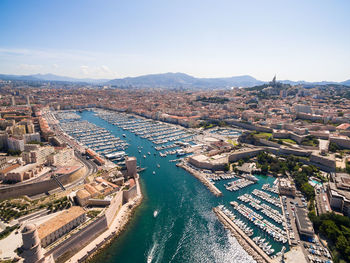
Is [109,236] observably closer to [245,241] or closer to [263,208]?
[245,241]

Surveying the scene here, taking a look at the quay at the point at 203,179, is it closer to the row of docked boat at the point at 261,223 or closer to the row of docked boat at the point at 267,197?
the row of docked boat at the point at 261,223

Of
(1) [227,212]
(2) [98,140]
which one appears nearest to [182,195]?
(1) [227,212]

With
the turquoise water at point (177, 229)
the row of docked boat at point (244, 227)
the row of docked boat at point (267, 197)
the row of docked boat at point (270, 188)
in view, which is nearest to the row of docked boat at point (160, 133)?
the turquoise water at point (177, 229)

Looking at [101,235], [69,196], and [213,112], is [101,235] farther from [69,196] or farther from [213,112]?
[213,112]

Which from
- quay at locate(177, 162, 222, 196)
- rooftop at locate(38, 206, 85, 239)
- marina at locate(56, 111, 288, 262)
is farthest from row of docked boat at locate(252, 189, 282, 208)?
rooftop at locate(38, 206, 85, 239)

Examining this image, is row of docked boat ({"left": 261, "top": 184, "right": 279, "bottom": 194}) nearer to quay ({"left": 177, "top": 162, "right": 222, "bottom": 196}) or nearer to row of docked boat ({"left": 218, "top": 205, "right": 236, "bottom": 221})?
quay ({"left": 177, "top": 162, "right": 222, "bottom": 196})
